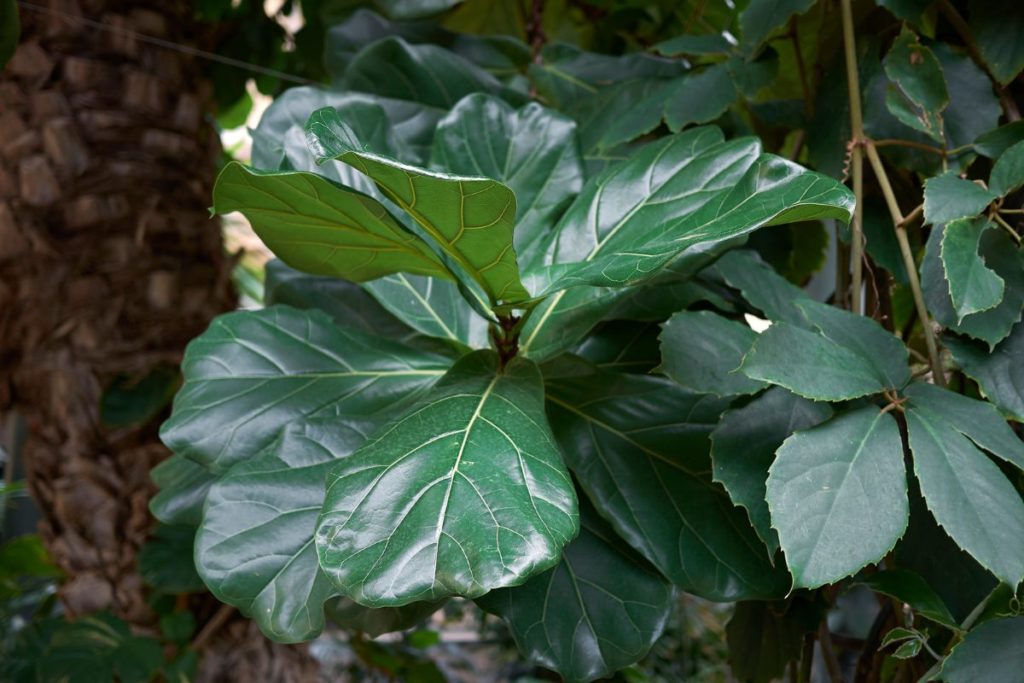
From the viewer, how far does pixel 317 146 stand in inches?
15.7

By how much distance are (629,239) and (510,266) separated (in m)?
0.09

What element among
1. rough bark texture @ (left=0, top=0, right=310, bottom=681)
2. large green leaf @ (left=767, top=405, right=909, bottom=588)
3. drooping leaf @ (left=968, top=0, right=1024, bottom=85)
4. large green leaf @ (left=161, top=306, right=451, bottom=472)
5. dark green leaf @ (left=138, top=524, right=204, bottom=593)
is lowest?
dark green leaf @ (left=138, top=524, right=204, bottom=593)

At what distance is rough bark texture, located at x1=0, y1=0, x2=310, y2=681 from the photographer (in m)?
1.11

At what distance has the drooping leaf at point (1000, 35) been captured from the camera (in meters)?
0.63

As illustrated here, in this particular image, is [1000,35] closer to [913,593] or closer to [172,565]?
[913,593]

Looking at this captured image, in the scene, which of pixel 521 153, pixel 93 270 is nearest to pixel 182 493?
pixel 521 153

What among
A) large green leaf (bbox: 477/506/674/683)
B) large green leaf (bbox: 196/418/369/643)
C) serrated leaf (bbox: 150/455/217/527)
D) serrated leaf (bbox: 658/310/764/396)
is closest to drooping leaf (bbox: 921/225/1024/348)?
serrated leaf (bbox: 658/310/764/396)

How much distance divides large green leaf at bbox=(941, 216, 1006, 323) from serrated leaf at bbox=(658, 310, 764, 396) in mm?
121

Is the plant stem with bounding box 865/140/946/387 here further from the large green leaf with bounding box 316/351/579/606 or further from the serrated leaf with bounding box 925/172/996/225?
the large green leaf with bounding box 316/351/579/606

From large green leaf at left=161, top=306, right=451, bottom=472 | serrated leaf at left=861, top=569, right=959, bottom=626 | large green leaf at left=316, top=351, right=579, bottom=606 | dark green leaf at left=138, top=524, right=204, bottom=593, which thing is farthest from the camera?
dark green leaf at left=138, top=524, right=204, bottom=593

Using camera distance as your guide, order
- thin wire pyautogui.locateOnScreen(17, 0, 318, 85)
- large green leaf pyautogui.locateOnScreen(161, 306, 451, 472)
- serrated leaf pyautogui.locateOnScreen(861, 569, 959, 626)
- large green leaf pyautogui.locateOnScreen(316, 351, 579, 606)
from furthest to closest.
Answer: thin wire pyautogui.locateOnScreen(17, 0, 318, 85)
large green leaf pyautogui.locateOnScreen(161, 306, 451, 472)
serrated leaf pyautogui.locateOnScreen(861, 569, 959, 626)
large green leaf pyautogui.locateOnScreen(316, 351, 579, 606)

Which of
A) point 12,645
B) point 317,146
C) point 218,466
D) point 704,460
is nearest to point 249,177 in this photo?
point 317,146

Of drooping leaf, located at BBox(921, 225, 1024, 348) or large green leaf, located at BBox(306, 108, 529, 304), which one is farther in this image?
drooping leaf, located at BBox(921, 225, 1024, 348)

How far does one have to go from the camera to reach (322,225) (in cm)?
52
